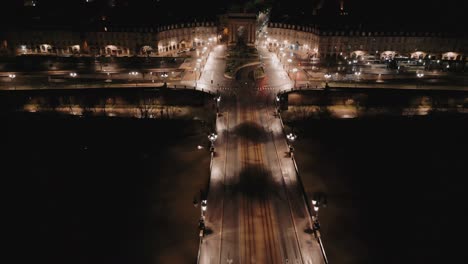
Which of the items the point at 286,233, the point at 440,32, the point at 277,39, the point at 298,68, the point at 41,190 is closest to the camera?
the point at 286,233

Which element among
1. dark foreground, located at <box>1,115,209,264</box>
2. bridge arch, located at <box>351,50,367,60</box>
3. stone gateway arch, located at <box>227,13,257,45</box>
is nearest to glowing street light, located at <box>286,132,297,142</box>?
Answer: dark foreground, located at <box>1,115,209,264</box>

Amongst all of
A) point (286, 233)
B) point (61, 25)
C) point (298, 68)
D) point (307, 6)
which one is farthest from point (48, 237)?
point (307, 6)

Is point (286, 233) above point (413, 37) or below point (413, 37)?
below

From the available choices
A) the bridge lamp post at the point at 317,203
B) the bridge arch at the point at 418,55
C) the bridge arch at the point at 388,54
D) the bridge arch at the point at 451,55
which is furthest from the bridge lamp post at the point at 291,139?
the bridge arch at the point at 451,55

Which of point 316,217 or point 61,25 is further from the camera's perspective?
point 61,25

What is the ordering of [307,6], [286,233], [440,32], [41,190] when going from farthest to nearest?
[307,6], [440,32], [41,190], [286,233]

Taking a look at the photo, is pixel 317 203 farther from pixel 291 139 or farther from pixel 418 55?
pixel 418 55

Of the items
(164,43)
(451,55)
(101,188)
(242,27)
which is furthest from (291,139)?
(451,55)

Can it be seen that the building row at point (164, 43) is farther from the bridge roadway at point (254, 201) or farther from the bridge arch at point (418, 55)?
the bridge roadway at point (254, 201)

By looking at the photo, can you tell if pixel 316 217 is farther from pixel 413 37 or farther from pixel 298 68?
pixel 413 37
